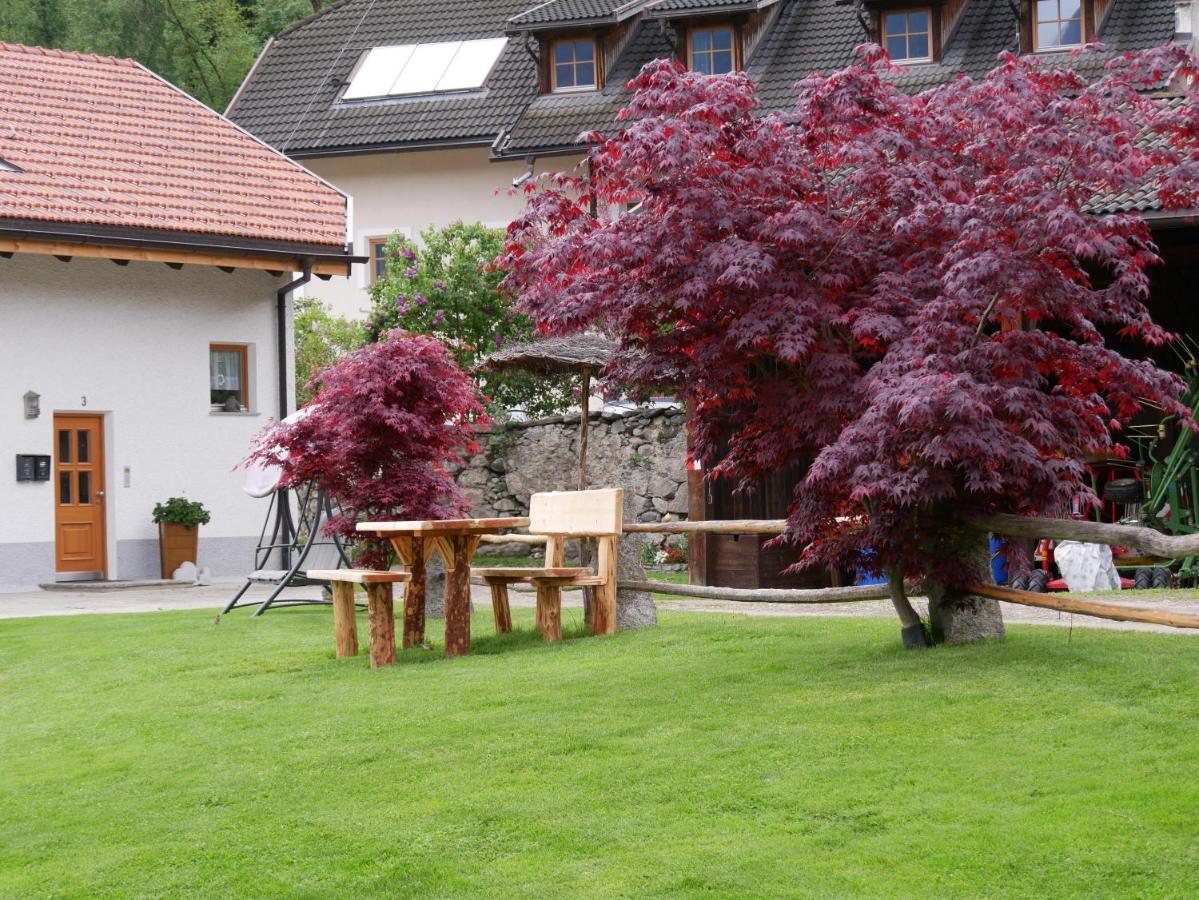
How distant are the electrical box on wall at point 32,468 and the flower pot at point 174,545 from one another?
156 cm

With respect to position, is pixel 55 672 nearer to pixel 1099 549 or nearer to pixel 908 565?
pixel 908 565

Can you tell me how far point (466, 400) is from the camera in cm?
1183

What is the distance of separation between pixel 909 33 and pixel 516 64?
764 cm

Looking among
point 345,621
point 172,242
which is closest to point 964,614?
point 345,621

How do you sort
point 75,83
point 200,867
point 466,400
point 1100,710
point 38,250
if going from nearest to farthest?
point 200,867 < point 1100,710 < point 466,400 < point 38,250 < point 75,83

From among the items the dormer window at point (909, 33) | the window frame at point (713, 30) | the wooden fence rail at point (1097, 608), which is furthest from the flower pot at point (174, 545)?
the wooden fence rail at point (1097, 608)

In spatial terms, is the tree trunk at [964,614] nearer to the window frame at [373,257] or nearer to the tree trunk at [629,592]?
the tree trunk at [629,592]

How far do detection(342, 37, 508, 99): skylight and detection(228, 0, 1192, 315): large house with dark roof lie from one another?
41 mm

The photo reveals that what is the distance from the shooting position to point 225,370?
20.9 metres

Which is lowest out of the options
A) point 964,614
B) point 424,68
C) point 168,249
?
point 964,614

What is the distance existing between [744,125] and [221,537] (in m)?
13.7

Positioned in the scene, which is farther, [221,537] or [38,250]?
[221,537]

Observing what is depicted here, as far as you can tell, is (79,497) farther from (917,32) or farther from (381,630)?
(917,32)

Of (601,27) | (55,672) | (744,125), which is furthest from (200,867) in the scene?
(601,27)
